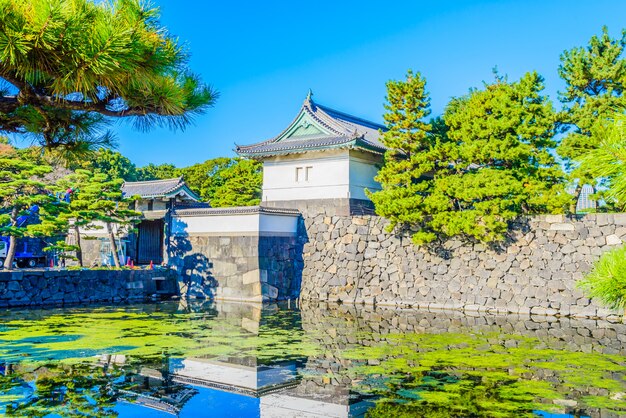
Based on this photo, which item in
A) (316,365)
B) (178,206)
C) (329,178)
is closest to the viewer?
(316,365)

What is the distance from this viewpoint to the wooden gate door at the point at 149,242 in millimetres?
18062

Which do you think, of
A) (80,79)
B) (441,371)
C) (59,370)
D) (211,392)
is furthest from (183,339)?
(80,79)

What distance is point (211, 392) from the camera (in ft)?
17.4

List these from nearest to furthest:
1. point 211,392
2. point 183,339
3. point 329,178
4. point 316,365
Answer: point 211,392, point 316,365, point 183,339, point 329,178

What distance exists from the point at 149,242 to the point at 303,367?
12.8 m

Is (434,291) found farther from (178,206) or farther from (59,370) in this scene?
(59,370)

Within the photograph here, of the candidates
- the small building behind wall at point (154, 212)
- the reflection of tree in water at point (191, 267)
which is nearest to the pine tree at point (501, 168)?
the reflection of tree in water at point (191, 267)

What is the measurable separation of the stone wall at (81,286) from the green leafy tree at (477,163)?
6.41m

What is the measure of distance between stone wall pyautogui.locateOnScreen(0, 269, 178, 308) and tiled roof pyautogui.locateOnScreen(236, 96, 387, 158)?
4.65 meters

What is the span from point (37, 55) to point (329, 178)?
42.7 ft

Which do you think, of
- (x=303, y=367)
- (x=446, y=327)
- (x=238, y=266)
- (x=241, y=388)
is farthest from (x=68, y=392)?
(x=238, y=266)

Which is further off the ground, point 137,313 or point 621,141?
point 621,141

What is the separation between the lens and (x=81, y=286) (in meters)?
13.4

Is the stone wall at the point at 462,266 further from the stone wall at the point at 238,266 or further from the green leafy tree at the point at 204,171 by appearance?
the green leafy tree at the point at 204,171
